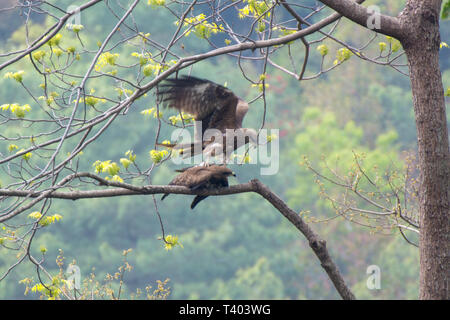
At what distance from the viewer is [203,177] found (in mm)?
3467

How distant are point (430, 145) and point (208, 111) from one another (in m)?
1.54

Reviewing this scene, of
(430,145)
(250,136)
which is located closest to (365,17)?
(430,145)

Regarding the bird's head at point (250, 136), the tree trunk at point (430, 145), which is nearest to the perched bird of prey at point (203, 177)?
the bird's head at point (250, 136)

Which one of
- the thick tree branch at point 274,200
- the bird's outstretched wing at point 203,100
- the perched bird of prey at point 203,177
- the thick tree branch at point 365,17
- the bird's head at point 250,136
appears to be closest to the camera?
the thick tree branch at point 274,200

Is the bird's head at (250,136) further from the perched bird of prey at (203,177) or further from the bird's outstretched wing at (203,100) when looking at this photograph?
the perched bird of prey at (203,177)

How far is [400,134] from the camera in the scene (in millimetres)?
19094

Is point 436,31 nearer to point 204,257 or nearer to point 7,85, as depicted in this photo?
point 7,85

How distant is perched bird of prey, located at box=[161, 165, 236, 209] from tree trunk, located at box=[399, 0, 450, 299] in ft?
3.52

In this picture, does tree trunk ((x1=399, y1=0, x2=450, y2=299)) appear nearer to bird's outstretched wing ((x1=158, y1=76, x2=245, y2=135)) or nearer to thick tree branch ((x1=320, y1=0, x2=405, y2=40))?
thick tree branch ((x1=320, y1=0, x2=405, y2=40))

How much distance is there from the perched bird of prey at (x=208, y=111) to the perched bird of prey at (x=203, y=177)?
25 centimetres

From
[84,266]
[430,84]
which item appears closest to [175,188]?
[430,84]

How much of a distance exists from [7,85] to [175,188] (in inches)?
478

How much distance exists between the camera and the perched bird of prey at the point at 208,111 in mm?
3842

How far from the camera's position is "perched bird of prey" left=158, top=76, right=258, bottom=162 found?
3842 millimetres
